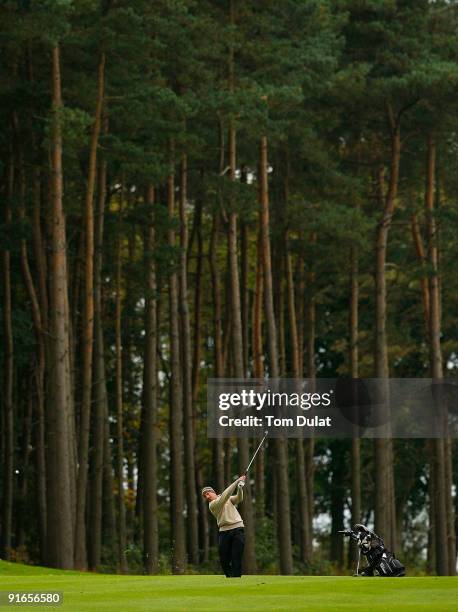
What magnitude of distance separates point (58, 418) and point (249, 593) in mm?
15977

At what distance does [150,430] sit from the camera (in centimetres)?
4369

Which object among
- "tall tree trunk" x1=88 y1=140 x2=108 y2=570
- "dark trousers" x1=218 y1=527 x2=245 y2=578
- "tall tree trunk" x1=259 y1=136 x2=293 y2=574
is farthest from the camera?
"tall tree trunk" x1=259 y1=136 x2=293 y2=574

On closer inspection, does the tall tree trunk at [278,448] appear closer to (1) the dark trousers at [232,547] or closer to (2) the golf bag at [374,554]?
(2) the golf bag at [374,554]

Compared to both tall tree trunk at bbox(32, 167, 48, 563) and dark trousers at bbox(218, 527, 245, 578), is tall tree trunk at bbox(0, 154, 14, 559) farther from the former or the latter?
dark trousers at bbox(218, 527, 245, 578)

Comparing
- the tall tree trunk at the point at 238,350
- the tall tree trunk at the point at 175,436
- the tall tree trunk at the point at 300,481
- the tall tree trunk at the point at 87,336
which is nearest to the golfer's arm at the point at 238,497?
the tall tree trunk at the point at 87,336

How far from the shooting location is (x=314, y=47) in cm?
4544

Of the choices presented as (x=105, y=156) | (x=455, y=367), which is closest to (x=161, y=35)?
(x=105, y=156)

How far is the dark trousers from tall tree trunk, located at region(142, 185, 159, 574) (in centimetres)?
1701

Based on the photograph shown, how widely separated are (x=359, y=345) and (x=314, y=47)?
1499 cm

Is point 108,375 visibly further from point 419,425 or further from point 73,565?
point 73,565

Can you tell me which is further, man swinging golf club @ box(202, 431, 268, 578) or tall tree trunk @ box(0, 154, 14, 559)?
tall tree trunk @ box(0, 154, 14, 559)

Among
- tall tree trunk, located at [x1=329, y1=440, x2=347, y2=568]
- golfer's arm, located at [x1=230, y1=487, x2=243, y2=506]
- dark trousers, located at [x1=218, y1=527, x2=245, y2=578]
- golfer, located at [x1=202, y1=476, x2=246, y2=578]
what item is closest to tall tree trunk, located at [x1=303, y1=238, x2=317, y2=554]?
tall tree trunk, located at [x1=329, y1=440, x2=347, y2=568]

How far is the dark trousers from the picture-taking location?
24.6m

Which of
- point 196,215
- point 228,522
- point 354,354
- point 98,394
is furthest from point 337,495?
point 228,522
